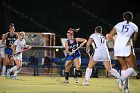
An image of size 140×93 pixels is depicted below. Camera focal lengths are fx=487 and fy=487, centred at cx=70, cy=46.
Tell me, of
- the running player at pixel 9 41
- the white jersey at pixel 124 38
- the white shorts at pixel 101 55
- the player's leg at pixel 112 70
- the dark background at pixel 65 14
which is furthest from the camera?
the dark background at pixel 65 14

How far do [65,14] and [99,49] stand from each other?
17.9m

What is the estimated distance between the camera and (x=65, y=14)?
3284 cm

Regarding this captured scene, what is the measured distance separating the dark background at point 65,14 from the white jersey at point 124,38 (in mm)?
20678

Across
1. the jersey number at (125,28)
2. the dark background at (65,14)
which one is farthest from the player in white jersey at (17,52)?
the dark background at (65,14)

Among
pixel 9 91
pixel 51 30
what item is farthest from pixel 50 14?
pixel 9 91

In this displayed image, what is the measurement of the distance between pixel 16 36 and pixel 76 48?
318 centimetres

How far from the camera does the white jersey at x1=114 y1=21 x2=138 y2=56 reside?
11.4m

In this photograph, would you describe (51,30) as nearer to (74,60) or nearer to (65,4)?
(65,4)

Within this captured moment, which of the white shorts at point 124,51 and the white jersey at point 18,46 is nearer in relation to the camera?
the white shorts at point 124,51

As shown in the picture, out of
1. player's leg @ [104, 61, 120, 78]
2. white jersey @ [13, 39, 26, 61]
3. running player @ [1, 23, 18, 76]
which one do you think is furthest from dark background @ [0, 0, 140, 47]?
player's leg @ [104, 61, 120, 78]

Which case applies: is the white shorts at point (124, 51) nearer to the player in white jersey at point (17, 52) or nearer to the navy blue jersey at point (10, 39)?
the player in white jersey at point (17, 52)

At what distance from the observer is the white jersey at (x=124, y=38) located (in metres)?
11.4

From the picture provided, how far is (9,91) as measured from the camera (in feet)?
38.8

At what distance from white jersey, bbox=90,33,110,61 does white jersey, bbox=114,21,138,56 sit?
3.49 m
